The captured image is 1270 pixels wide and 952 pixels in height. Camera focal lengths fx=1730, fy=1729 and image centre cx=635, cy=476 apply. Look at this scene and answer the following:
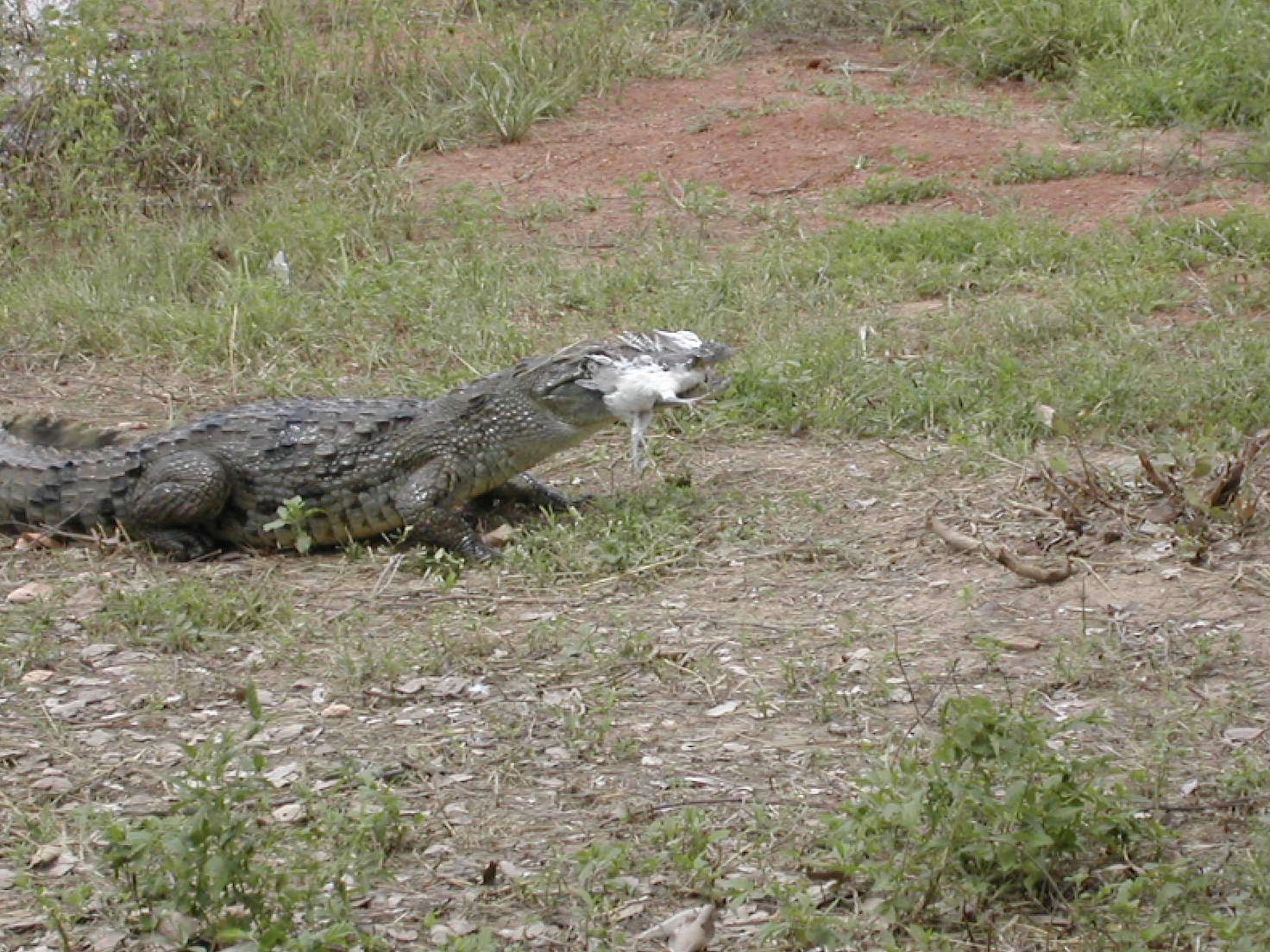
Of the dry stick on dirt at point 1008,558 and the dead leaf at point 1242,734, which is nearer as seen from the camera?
the dead leaf at point 1242,734

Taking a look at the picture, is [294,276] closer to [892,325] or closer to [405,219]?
[405,219]

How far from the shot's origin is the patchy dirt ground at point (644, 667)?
392 centimetres

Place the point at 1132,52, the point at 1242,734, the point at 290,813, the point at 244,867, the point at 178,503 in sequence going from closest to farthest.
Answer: the point at 244,867
the point at 290,813
the point at 1242,734
the point at 178,503
the point at 1132,52

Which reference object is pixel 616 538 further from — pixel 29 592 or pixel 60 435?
pixel 60 435

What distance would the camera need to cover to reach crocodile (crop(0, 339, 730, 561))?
19.6 feet

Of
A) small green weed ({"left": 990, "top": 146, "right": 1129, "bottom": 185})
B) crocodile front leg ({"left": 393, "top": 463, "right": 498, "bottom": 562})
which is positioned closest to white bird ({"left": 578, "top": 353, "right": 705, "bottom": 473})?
crocodile front leg ({"left": 393, "top": 463, "right": 498, "bottom": 562})

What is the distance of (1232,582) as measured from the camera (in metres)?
4.96

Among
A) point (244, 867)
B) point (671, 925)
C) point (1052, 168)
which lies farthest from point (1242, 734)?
point (1052, 168)

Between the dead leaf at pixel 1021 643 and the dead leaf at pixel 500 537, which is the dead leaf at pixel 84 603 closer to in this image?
the dead leaf at pixel 500 537

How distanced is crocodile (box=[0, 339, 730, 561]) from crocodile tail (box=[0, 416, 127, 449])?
15 centimetres

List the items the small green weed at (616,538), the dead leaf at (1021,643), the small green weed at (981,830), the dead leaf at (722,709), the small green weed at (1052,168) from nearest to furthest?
the small green weed at (981,830) < the dead leaf at (722,709) < the dead leaf at (1021,643) < the small green weed at (616,538) < the small green weed at (1052,168)

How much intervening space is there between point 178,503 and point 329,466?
52 centimetres

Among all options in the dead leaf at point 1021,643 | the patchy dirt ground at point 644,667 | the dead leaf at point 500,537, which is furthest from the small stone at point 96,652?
the dead leaf at point 1021,643

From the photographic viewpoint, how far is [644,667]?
15.7 ft
